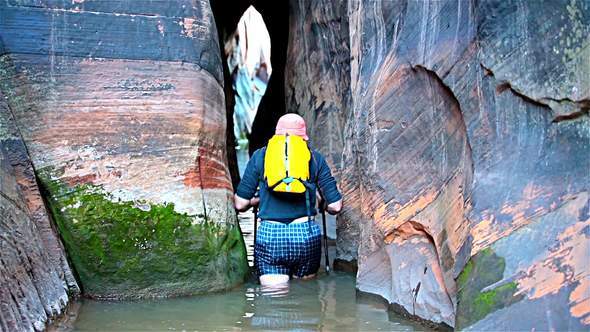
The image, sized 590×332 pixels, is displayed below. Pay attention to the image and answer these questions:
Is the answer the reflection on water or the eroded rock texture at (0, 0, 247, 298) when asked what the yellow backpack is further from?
the reflection on water

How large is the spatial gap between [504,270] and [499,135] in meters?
0.82

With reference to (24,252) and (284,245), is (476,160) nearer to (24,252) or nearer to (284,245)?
(284,245)

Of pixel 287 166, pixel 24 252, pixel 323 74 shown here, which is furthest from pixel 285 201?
pixel 323 74

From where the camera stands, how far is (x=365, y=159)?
689 cm

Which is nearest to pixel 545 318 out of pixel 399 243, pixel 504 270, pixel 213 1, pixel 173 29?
pixel 504 270

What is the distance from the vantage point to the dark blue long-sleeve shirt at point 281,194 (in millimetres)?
6973

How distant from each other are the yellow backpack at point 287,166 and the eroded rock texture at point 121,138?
45 centimetres

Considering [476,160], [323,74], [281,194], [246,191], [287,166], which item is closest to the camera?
[476,160]

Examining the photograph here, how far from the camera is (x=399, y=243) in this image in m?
6.27

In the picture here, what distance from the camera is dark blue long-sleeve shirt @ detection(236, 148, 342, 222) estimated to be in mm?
6973

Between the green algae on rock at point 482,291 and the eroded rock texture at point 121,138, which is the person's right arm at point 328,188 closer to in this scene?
the eroded rock texture at point 121,138

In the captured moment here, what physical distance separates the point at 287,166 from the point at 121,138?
1261mm

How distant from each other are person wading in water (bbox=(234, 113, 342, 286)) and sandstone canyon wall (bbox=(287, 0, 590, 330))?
1.44 ft

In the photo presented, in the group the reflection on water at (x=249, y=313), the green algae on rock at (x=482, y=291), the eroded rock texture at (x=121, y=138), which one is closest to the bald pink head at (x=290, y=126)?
the eroded rock texture at (x=121, y=138)
